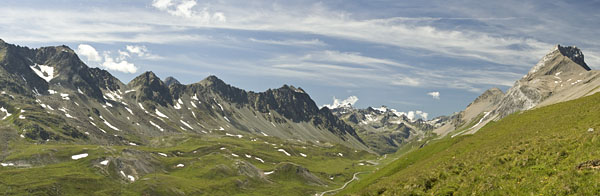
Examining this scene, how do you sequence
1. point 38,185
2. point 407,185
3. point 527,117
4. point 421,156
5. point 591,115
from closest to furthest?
point 407,185
point 591,115
point 527,117
point 421,156
point 38,185

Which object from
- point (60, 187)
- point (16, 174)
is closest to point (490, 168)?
point (60, 187)

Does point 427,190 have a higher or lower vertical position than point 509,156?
lower

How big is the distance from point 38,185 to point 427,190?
625ft

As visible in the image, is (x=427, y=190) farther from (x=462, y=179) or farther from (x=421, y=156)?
(x=421, y=156)

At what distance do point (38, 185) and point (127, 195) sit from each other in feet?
123

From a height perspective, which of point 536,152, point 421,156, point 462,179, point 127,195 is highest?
point 536,152

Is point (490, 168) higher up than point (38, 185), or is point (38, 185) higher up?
point (490, 168)

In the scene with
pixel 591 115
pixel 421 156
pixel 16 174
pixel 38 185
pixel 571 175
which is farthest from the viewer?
pixel 16 174

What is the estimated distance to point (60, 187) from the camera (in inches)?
6998

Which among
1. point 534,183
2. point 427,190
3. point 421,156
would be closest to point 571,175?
point 534,183

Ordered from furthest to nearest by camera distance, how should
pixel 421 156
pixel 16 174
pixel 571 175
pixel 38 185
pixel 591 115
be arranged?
pixel 16 174 < pixel 38 185 < pixel 421 156 < pixel 591 115 < pixel 571 175

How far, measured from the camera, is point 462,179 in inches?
1401

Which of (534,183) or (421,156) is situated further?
(421,156)

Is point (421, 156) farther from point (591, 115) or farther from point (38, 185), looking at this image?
point (38, 185)
